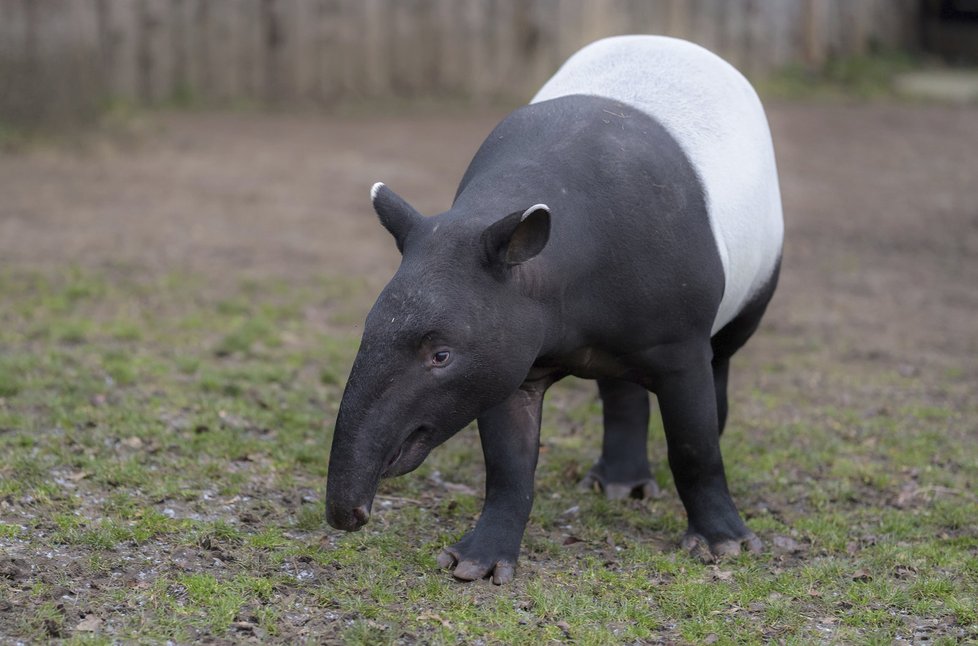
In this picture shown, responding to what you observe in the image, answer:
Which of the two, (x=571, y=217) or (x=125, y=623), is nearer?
(x=125, y=623)

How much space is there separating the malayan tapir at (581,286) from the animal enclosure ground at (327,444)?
13.6 inches

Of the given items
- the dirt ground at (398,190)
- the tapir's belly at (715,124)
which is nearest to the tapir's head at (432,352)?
the tapir's belly at (715,124)

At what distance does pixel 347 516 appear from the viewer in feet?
13.0

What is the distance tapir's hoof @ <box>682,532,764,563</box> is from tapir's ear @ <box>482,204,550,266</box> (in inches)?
56.5

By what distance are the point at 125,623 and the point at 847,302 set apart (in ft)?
19.0

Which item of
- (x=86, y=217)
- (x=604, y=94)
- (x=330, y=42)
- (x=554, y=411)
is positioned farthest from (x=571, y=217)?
(x=330, y=42)

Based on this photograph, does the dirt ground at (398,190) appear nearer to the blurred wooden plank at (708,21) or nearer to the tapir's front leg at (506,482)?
the blurred wooden plank at (708,21)

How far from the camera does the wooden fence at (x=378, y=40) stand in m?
13.1

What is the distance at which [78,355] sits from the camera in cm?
661

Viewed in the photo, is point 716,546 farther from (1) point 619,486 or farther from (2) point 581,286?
(2) point 581,286

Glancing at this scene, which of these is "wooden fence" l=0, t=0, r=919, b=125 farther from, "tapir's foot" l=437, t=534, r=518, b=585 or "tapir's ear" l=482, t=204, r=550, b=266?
"tapir's ear" l=482, t=204, r=550, b=266

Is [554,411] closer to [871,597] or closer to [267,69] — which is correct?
[871,597]

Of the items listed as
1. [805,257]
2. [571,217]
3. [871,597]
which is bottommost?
[805,257]

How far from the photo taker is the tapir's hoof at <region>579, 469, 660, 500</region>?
17.7ft
